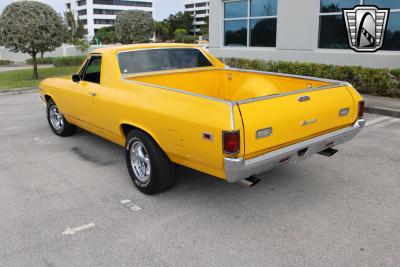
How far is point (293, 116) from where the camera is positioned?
12.4ft

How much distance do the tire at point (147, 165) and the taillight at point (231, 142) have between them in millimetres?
1047

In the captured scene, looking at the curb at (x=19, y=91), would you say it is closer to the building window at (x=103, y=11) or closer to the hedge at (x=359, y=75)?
the hedge at (x=359, y=75)

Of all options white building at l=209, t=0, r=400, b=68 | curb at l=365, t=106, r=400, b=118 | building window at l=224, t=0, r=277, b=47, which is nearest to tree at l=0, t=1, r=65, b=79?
white building at l=209, t=0, r=400, b=68

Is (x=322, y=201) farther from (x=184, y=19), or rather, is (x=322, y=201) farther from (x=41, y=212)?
(x=184, y=19)

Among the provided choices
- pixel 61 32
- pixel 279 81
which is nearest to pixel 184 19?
pixel 61 32

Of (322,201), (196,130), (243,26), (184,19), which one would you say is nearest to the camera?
(196,130)

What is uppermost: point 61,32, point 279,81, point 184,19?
point 184,19

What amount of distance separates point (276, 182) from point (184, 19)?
11490 centimetres

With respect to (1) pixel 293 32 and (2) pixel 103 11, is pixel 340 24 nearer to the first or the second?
(1) pixel 293 32

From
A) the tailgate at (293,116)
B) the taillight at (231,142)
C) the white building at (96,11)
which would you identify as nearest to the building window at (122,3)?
the white building at (96,11)

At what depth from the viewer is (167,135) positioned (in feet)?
12.7

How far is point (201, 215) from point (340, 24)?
32.4ft

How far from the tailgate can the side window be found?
110 inches

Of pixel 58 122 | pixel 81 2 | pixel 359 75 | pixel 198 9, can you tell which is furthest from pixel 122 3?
pixel 58 122
